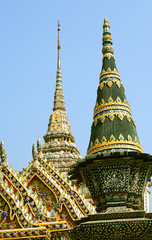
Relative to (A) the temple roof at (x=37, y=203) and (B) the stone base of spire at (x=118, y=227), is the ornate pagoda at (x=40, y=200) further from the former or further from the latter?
(B) the stone base of spire at (x=118, y=227)

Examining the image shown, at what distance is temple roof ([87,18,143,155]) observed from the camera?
29.3ft

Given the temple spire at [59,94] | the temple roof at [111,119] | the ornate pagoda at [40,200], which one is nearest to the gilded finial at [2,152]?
the ornate pagoda at [40,200]

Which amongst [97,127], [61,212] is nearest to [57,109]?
[61,212]

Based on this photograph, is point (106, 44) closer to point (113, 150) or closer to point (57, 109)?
point (113, 150)

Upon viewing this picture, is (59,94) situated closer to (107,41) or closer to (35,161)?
(35,161)

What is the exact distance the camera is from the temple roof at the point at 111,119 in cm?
895

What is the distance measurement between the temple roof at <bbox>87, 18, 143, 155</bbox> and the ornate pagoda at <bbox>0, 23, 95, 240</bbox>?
1673mm

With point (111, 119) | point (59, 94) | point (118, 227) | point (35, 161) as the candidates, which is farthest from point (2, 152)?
point (59, 94)

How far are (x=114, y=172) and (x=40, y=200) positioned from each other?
3.81 metres

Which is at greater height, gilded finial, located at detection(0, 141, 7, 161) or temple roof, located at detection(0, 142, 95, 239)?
gilded finial, located at detection(0, 141, 7, 161)

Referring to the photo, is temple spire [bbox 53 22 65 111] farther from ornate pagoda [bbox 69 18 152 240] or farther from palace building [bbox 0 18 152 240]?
ornate pagoda [bbox 69 18 152 240]

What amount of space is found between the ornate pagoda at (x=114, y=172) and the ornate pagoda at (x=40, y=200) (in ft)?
3.24

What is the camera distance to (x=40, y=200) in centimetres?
1180

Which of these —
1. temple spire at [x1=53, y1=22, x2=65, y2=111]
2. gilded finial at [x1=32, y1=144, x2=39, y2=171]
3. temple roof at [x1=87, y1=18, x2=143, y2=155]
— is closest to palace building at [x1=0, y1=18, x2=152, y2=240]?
temple roof at [x1=87, y1=18, x2=143, y2=155]
